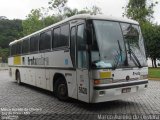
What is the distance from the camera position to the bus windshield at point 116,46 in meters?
8.84

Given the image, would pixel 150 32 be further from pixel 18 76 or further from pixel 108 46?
pixel 108 46

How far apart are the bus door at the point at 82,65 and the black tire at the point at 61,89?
1.53 meters

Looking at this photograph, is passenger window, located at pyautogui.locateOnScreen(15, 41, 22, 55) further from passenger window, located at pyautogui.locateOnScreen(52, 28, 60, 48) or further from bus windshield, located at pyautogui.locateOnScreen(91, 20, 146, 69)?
bus windshield, located at pyautogui.locateOnScreen(91, 20, 146, 69)

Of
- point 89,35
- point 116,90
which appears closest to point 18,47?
point 89,35

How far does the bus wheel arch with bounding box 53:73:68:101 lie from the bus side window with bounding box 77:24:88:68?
172cm

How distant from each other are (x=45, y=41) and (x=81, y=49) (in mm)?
4101

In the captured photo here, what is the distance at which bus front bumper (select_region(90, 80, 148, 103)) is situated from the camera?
28.5ft

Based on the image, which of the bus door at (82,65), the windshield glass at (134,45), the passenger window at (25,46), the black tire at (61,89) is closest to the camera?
the bus door at (82,65)

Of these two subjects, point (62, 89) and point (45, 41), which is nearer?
point (62, 89)

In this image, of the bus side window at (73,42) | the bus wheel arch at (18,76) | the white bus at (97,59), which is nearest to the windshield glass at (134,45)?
the white bus at (97,59)

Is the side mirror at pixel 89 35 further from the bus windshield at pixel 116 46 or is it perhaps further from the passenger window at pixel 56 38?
the passenger window at pixel 56 38

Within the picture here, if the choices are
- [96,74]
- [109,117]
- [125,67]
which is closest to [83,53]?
[96,74]

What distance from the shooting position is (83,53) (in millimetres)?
9164

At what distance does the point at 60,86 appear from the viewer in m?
11.2
